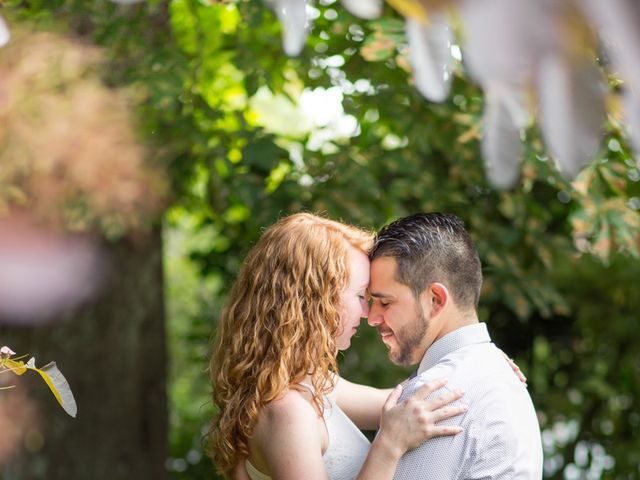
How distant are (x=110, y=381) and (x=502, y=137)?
208 inches

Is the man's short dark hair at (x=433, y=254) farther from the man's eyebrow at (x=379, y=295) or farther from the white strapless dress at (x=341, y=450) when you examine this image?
the white strapless dress at (x=341, y=450)

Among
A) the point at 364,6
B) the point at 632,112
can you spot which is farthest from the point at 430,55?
the point at 632,112

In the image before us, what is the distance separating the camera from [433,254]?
238cm

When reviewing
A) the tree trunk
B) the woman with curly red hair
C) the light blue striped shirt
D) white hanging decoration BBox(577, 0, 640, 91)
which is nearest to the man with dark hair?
the light blue striped shirt

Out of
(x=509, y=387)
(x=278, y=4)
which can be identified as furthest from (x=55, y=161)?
(x=278, y=4)

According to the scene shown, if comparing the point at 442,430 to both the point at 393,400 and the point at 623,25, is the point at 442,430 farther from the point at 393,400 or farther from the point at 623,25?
the point at 623,25

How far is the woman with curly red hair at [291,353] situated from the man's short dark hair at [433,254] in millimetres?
128

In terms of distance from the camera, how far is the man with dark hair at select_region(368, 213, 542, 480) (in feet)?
7.14

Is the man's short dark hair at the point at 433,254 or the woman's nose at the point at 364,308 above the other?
the man's short dark hair at the point at 433,254

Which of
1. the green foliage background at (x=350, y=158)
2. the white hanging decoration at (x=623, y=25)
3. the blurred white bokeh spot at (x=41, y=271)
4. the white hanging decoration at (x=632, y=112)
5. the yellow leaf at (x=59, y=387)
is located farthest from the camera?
the blurred white bokeh spot at (x=41, y=271)

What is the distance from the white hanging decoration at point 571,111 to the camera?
2.00ft

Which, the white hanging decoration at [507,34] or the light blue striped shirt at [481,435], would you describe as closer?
the white hanging decoration at [507,34]

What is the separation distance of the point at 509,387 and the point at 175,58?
2.76 m

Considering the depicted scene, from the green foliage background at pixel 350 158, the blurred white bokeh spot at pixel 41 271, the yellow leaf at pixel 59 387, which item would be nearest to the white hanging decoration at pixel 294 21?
the yellow leaf at pixel 59 387
